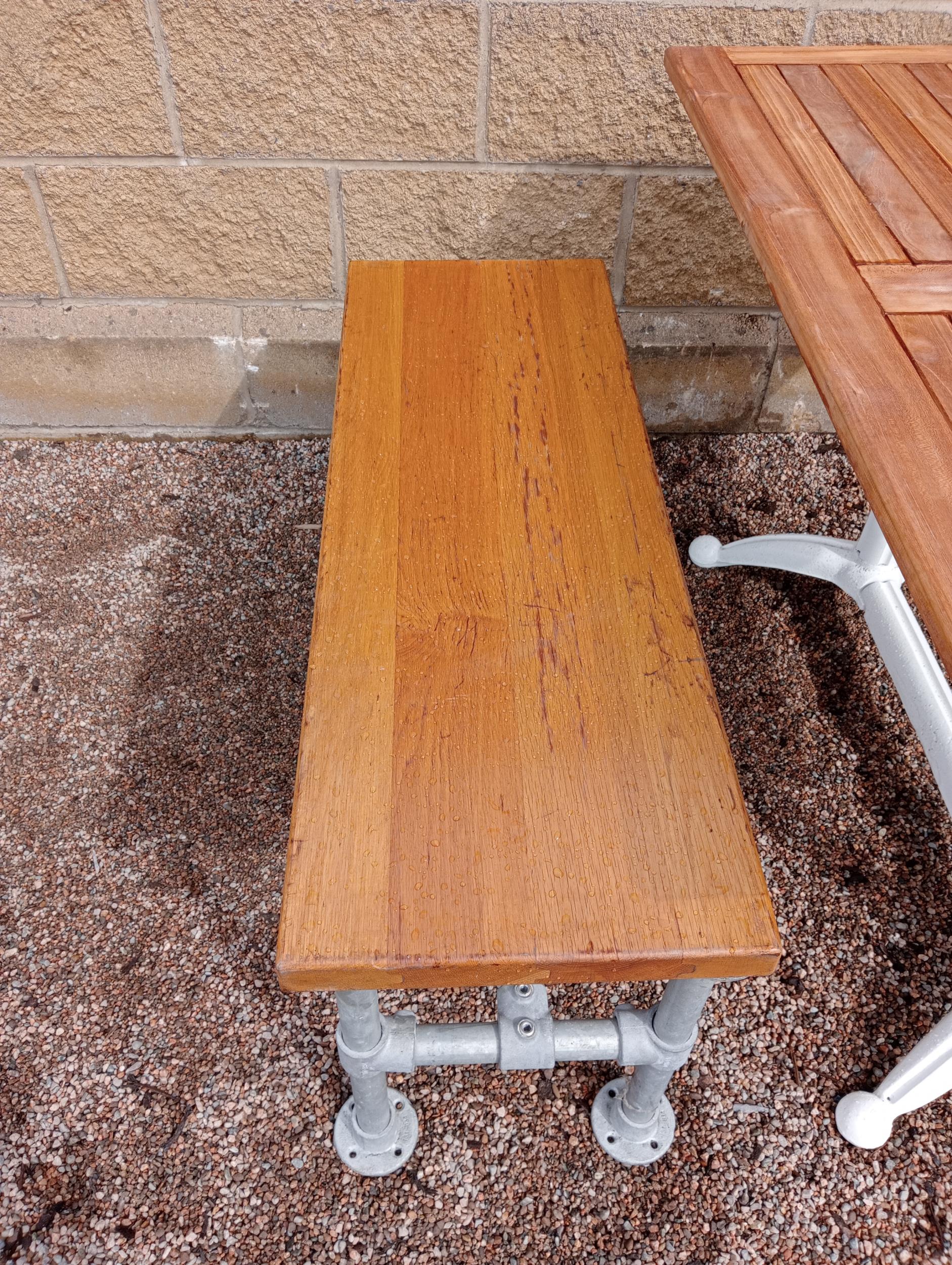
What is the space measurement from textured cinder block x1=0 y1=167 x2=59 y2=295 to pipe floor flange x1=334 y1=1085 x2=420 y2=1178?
2063 millimetres

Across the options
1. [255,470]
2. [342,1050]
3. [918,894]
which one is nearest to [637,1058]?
[342,1050]

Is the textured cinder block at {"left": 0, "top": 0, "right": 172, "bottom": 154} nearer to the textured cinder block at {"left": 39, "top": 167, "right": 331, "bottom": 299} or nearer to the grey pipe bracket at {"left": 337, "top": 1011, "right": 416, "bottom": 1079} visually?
the textured cinder block at {"left": 39, "top": 167, "right": 331, "bottom": 299}

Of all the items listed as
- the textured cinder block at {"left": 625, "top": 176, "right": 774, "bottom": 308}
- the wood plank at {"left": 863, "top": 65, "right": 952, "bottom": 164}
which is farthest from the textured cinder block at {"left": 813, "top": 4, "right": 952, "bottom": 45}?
the wood plank at {"left": 863, "top": 65, "right": 952, "bottom": 164}

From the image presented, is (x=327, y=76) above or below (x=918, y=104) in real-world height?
below

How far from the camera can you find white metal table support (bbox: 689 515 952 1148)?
141cm

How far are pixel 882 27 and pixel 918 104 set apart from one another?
68cm

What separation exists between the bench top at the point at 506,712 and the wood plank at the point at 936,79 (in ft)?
2.28

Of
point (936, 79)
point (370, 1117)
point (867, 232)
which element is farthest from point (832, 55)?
point (370, 1117)

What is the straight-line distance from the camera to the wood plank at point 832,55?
1.67 metres

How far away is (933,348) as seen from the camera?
1081 millimetres

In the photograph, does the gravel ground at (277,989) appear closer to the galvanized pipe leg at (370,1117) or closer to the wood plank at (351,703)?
the galvanized pipe leg at (370,1117)

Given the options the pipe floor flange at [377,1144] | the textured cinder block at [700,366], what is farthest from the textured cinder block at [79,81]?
the pipe floor flange at [377,1144]

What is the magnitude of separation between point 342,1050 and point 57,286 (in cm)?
203

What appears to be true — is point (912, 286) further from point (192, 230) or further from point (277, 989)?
point (192, 230)
